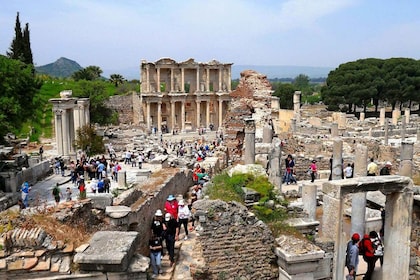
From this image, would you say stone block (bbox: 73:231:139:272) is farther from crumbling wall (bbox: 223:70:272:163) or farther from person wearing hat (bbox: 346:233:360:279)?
crumbling wall (bbox: 223:70:272:163)

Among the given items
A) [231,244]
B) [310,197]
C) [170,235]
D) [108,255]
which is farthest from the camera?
[310,197]

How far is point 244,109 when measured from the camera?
21906mm

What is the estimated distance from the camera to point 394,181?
963cm

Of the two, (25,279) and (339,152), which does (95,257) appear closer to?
(25,279)

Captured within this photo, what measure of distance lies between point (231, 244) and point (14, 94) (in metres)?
15.1

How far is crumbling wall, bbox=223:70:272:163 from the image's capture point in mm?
21625

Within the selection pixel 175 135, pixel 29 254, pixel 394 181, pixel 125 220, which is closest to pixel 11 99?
pixel 125 220

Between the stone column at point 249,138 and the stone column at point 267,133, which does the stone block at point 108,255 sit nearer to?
the stone column at point 249,138

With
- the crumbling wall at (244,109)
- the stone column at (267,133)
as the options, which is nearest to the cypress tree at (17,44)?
the crumbling wall at (244,109)

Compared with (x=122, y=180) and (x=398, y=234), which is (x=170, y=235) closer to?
(x=398, y=234)

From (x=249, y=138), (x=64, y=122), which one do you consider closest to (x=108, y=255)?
(x=249, y=138)

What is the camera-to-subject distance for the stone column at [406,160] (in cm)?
1677

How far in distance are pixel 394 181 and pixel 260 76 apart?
14572mm

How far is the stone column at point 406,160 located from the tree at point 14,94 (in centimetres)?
1680
